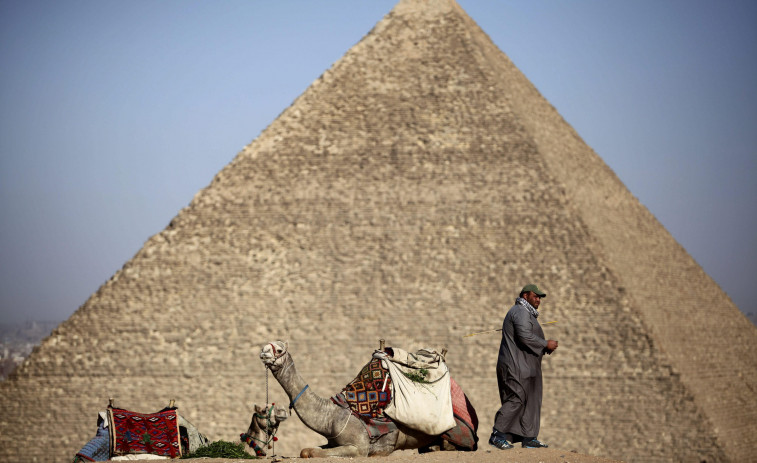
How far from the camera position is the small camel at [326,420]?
468 inches

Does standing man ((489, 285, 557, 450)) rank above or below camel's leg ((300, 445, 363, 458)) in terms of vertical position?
above

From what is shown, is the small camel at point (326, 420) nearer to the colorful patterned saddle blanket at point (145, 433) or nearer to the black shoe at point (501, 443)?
the black shoe at point (501, 443)

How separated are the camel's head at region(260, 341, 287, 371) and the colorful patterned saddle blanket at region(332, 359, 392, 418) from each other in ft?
2.67

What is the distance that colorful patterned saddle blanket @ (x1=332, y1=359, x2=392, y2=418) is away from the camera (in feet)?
40.3

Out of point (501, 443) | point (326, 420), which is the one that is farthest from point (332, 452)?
point (501, 443)

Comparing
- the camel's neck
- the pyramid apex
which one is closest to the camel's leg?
the camel's neck

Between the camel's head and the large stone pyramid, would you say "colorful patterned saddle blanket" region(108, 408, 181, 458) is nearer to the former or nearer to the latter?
the camel's head

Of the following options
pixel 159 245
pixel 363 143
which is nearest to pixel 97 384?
pixel 159 245

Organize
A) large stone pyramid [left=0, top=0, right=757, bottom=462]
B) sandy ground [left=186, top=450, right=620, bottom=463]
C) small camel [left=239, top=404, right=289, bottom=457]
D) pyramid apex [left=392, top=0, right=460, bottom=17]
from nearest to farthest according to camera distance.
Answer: sandy ground [left=186, top=450, right=620, bottom=463] → small camel [left=239, top=404, right=289, bottom=457] → large stone pyramid [left=0, top=0, right=757, bottom=462] → pyramid apex [left=392, top=0, right=460, bottom=17]

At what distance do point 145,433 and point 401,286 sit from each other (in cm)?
2002

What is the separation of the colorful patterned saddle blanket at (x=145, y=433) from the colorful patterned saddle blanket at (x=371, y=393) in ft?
5.89

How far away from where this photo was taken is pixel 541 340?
12.4 m

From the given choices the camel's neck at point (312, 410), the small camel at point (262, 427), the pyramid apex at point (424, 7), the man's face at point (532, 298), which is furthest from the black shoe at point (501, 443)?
the pyramid apex at point (424, 7)

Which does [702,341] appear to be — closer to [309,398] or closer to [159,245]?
[159,245]
